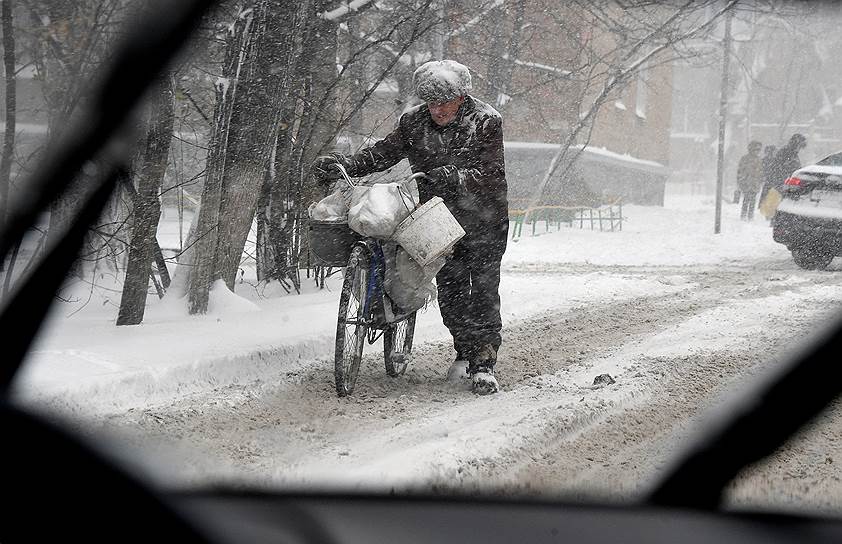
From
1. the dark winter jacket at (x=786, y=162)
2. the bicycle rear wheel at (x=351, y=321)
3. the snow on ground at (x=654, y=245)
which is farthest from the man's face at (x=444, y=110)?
the dark winter jacket at (x=786, y=162)

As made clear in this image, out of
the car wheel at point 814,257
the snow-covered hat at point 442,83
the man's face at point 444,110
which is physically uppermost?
the snow-covered hat at point 442,83

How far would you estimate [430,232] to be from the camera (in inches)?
186

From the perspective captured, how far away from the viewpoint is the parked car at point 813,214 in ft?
39.9

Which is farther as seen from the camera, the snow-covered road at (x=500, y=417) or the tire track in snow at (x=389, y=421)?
the tire track in snow at (x=389, y=421)

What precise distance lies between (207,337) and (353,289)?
4.92ft

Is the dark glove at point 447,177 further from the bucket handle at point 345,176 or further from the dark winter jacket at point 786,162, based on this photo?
the dark winter jacket at point 786,162

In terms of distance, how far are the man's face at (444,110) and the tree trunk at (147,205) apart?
2214mm

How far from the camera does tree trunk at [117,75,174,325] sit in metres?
6.29

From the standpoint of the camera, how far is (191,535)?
1049 millimetres

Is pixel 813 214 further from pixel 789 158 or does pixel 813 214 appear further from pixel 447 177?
pixel 447 177

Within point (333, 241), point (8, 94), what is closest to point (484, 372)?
point (333, 241)

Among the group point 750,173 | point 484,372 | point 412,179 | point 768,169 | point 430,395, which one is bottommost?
point 430,395

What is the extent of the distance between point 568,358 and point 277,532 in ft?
17.1

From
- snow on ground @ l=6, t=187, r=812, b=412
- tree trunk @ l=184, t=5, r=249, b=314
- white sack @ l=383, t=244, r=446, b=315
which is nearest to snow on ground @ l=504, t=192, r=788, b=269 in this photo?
snow on ground @ l=6, t=187, r=812, b=412
